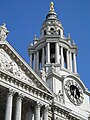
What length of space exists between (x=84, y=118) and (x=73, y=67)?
29.6 feet

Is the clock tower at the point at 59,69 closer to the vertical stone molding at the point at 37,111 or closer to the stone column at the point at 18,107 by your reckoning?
the vertical stone molding at the point at 37,111

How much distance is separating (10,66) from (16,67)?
927 millimetres

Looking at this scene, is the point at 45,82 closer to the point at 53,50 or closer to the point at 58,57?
the point at 58,57

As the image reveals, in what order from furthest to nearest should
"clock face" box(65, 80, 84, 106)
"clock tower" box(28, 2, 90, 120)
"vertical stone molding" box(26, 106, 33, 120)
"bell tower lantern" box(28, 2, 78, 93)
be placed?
"bell tower lantern" box(28, 2, 78, 93)
"clock face" box(65, 80, 84, 106)
"clock tower" box(28, 2, 90, 120)
"vertical stone molding" box(26, 106, 33, 120)

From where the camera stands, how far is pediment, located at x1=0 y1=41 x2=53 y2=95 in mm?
28328

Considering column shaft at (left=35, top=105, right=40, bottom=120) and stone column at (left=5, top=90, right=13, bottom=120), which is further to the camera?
column shaft at (left=35, top=105, right=40, bottom=120)

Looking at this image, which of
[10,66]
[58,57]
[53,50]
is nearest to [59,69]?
[58,57]

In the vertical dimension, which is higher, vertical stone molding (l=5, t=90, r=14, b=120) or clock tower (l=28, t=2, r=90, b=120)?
clock tower (l=28, t=2, r=90, b=120)

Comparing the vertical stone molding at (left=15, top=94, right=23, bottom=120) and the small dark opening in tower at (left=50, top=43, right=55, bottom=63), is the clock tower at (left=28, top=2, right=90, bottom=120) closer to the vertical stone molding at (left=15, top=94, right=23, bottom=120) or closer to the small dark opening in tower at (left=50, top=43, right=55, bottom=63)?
the small dark opening in tower at (left=50, top=43, right=55, bottom=63)

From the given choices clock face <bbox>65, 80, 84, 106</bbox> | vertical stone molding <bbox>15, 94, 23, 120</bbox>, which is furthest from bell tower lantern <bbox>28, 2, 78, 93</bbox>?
vertical stone molding <bbox>15, 94, 23, 120</bbox>

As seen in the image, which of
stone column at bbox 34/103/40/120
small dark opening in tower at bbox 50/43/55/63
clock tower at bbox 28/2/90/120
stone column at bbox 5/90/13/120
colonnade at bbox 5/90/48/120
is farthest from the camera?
small dark opening in tower at bbox 50/43/55/63

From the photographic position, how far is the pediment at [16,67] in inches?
1115

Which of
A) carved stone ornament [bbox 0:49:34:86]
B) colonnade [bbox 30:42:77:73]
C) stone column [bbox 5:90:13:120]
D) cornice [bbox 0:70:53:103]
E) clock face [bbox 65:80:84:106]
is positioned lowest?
stone column [bbox 5:90:13:120]

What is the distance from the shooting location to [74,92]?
3597 centimetres
